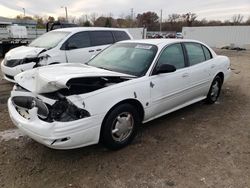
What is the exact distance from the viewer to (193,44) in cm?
518

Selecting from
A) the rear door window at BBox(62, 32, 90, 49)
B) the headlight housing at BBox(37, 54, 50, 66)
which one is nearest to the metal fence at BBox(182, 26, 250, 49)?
the rear door window at BBox(62, 32, 90, 49)

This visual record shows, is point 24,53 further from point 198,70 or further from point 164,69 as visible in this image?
point 198,70

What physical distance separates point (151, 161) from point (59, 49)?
5040mm

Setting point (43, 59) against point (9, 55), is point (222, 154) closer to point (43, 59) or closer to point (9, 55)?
point (43, 59)

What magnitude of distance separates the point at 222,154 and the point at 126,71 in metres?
1.90

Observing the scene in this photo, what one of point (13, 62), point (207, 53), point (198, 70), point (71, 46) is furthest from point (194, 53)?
point (13, 62)

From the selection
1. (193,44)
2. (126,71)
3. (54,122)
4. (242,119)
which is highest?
(193,44)

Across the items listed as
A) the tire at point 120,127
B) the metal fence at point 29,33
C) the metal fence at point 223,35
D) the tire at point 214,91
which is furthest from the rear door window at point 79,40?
the metal fence at point 223,35

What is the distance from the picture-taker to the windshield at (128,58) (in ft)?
13.2

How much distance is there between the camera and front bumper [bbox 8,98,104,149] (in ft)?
9.49

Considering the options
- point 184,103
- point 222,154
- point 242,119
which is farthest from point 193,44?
point 222,154

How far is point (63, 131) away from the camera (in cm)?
289

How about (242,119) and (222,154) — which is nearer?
(222,154)

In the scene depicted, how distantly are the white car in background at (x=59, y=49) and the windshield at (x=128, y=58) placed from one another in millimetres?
2876
